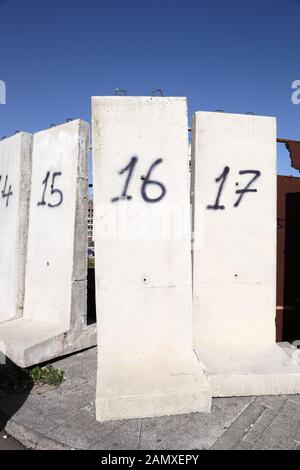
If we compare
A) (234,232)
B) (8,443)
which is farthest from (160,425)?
(234,232)

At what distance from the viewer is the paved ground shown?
298cm

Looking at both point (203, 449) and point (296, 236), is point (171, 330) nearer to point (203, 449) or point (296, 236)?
point (203, 449)

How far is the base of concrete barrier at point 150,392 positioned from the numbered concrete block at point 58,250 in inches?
51.0

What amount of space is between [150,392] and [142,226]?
1.69 m

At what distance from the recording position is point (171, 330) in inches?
159

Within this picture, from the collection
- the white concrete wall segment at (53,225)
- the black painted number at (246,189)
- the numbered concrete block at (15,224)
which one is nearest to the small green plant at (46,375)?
the white concrete wall segment at (53,225)

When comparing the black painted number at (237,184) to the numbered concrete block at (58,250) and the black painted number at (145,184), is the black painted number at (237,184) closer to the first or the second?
the black painted number at (145,184)

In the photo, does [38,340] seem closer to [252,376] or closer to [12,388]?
[12,388]

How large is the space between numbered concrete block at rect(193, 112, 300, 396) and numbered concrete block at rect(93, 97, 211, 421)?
29 centimetres

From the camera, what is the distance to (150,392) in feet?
10.8

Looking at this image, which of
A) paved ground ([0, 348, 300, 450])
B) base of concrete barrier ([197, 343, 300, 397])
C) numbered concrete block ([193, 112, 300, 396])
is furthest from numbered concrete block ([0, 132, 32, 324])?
base of concrete barrier ([197, 343, 300, 397])
